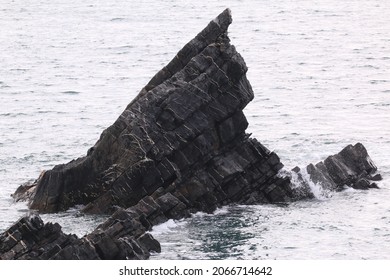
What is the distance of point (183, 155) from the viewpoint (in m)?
86.3

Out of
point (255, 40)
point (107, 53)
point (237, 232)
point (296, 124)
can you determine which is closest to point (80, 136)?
point (296, 124)

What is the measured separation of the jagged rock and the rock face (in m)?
2.32

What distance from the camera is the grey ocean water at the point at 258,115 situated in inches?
3164

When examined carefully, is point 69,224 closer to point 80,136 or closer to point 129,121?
point 129,121

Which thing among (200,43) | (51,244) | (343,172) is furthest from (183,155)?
(51,244)

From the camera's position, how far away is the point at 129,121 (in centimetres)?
8631

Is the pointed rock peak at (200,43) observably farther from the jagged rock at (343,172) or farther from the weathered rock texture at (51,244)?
the weathered rock texture at (51,244)

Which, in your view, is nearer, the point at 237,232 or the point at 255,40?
the point at 237,232

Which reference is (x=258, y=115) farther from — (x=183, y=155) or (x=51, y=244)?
(x=51, y=244)

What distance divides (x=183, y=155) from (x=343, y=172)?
527 inches

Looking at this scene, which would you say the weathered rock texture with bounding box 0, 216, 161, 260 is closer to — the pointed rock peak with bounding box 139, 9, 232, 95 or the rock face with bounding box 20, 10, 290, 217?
the rock face with bounding box 20, 10, 290, 217
